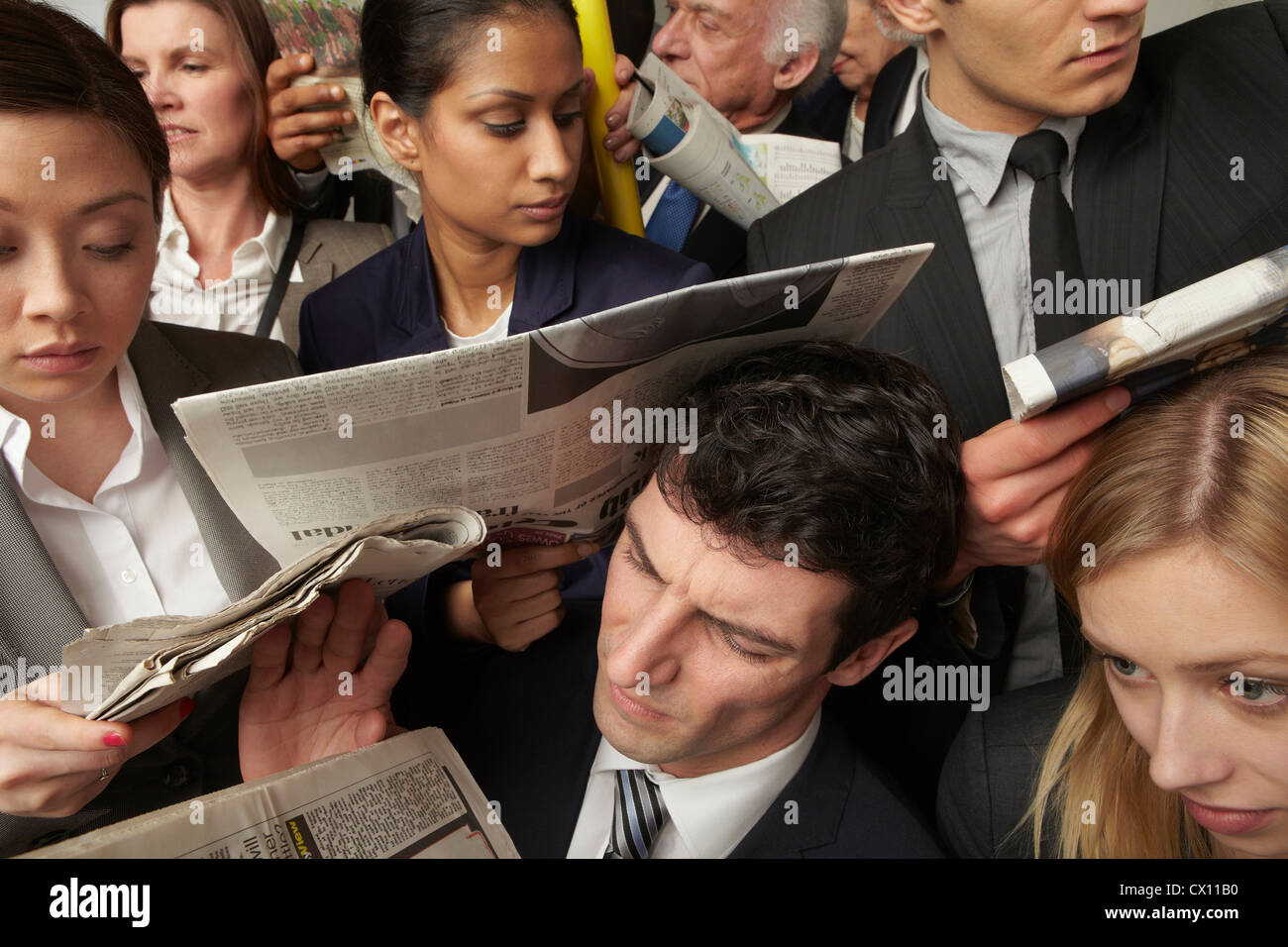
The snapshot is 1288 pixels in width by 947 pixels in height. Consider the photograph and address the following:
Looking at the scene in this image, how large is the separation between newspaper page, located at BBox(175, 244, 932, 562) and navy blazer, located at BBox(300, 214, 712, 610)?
0.54 meters

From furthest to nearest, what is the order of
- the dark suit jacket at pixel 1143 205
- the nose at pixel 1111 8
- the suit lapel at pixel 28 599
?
the dark suit jacket at pixel 1143 205
the nose at pixel 1111 8
the suit lapel at pixel 28 599

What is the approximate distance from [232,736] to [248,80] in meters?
1.45

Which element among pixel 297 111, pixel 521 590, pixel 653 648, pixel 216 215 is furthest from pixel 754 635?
pixel 216 215

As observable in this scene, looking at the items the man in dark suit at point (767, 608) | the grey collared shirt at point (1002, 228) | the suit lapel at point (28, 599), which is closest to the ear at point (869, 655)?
the man in dark suit at point (767, 608)

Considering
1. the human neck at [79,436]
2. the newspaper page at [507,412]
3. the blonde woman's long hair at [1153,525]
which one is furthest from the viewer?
the human neck at [79,436]

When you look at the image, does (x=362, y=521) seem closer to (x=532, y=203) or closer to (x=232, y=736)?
(x=232, y=736)

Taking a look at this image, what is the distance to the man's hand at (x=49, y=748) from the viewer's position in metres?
0.96

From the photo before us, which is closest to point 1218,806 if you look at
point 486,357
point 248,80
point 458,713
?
point 486,357

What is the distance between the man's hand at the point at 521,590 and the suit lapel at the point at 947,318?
26.3 inches

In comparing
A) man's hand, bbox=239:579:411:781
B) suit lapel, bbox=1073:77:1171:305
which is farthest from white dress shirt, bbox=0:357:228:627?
suit lapel, bbox=1073:77:1171:305

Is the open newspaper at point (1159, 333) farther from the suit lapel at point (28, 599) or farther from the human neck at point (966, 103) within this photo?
the suit lapel at point (28, 599)

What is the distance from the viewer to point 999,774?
1455mm

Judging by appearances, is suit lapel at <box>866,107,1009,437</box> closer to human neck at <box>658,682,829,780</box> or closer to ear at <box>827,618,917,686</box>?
ear at <box>827,618,917,686</box>

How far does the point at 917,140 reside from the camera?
1.77 meters
